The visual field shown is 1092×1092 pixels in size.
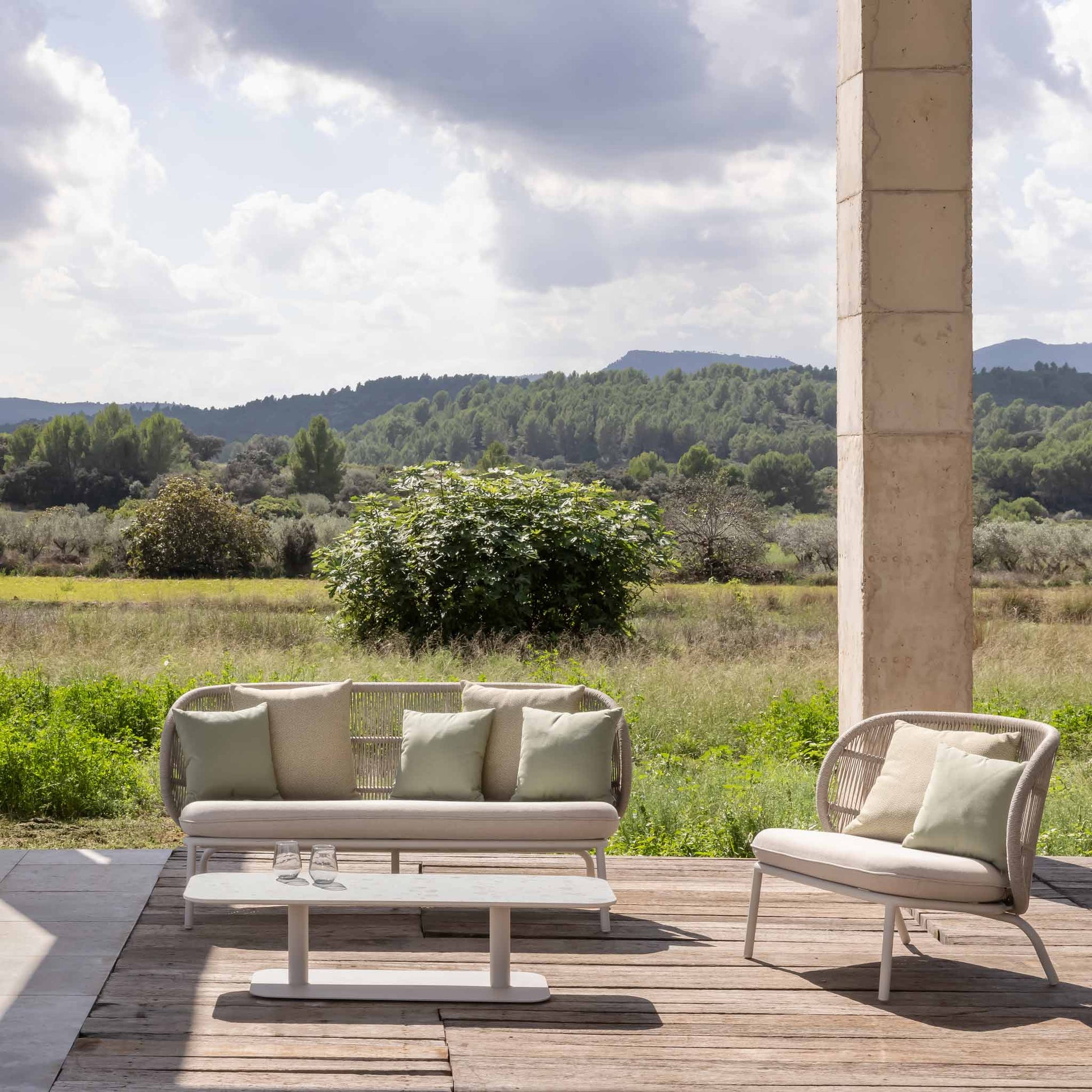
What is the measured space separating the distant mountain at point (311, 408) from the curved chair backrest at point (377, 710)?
25682mm

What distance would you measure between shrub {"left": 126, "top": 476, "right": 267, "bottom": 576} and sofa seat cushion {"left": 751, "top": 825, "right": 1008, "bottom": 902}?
13.9m

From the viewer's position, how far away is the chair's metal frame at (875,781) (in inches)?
138

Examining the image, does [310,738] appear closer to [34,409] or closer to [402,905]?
[402,905]

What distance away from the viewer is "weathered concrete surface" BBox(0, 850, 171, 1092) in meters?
2.99

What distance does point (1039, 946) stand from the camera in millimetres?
3510

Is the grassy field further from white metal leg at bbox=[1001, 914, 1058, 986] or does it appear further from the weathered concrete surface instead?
white metal leg at bbox=[1001, 914, 1058, 986]

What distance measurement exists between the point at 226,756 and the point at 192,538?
12.7 meters

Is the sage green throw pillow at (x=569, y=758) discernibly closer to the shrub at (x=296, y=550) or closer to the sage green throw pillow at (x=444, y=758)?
the sage green throw pillow at (x=444, y=758)

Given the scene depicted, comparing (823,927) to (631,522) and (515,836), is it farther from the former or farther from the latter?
(631,522)

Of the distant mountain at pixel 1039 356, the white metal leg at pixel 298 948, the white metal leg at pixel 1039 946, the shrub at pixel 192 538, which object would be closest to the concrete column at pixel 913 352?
the white metal leg at pixel 1039 946

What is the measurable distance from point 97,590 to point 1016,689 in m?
11.0

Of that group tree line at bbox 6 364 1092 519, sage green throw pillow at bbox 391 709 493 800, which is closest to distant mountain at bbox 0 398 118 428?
tree line at bbox 6 364 1092 519

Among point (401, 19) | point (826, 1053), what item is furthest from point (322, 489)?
point (826, 1053)

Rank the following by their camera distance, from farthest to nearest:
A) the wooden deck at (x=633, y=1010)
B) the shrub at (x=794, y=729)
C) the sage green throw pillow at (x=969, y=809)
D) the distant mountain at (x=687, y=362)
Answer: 1. the distant mountain at (x=687, y=362)
2. the shrub at (x=794, y=729)
3. the sage green throw pillow at (x=969, y=809)
4. the wooden deck at (x=633, y=1010)
